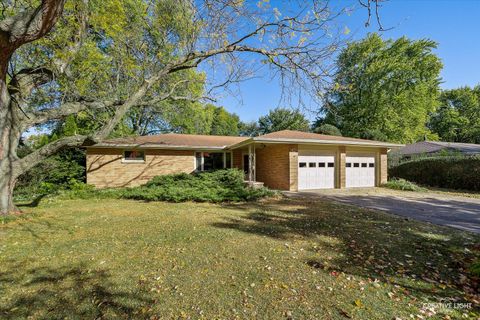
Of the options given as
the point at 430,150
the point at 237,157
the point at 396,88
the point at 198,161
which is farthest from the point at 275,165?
the point at 396,88

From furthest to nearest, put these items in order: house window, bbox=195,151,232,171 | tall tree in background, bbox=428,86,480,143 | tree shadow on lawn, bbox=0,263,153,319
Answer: tall tree in background, bbox=428,86,480,143
house window, bbox=195,151,232,171
tree shadow on lawn, bbox=0,263,153,319

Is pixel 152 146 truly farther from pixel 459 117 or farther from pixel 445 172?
pixel 459 117

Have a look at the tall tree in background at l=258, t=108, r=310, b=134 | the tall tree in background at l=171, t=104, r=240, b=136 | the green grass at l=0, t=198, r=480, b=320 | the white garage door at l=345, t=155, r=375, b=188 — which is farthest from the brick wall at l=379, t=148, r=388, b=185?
the tall tree in background at l=258, t=108, r=310, b=134

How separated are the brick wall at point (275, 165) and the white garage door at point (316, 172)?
794 millimetres

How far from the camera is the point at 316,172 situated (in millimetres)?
14078

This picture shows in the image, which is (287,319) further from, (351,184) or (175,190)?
(351,184)

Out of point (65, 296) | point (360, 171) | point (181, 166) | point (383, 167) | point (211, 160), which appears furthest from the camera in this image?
point (211, 160)

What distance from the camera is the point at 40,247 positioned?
15.5 ft

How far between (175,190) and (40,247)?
20.2 ft

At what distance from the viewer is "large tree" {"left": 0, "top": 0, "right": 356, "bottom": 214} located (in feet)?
17.4

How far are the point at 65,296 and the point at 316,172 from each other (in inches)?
509

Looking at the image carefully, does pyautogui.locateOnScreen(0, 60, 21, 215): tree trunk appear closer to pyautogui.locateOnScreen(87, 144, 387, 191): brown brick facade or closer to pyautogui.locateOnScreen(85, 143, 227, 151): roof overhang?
pyautogui.locateOnScreen(85, 143, 227, 151): roof overhang

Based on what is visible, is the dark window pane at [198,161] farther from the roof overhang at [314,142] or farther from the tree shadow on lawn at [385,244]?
the tree shadow on lawn at [385,244]

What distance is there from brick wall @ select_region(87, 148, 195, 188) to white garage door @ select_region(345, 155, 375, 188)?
9.81 meters
